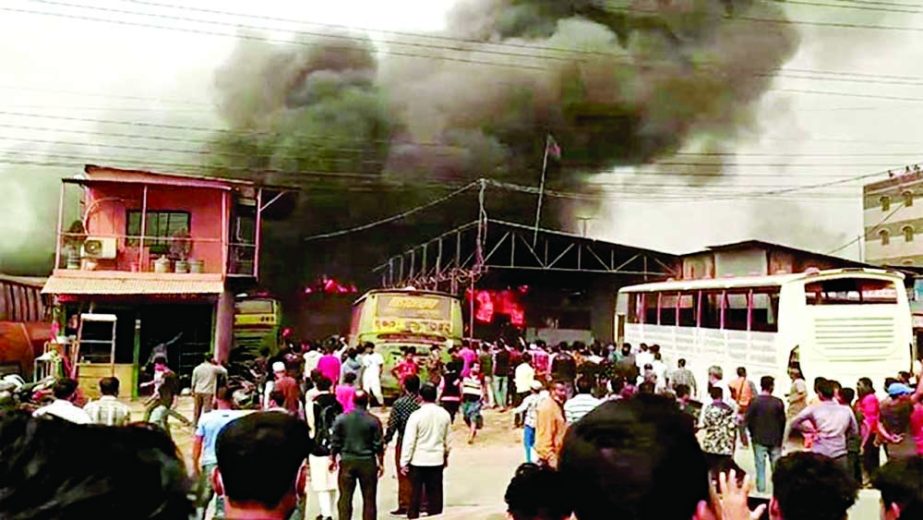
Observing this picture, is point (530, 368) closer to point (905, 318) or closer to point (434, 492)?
point (905, 318)

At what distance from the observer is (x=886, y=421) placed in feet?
28.0

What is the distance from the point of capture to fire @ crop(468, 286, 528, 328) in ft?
103

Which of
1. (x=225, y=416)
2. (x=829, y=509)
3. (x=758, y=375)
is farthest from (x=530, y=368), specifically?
(x=829, y=509)

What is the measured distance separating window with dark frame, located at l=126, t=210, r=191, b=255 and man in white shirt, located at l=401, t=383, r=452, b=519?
15.7 metres

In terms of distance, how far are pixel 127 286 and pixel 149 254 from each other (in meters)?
1.95

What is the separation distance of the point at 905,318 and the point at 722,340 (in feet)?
11.0

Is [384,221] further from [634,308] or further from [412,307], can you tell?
[412,307]

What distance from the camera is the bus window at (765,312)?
53.4ft

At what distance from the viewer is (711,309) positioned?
18.7 m

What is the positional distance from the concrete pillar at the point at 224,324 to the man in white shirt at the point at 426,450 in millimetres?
13498

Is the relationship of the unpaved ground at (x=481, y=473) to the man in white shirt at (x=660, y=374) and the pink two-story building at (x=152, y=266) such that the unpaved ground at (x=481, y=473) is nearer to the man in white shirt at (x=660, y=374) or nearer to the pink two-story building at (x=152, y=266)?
the man in white shirt at (x=660, y=374)

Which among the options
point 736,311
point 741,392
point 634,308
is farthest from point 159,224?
point 741,392

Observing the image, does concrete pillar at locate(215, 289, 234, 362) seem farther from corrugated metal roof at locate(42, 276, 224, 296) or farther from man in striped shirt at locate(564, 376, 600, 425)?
man in striped shirt at locate(564, 376, 600, 425)

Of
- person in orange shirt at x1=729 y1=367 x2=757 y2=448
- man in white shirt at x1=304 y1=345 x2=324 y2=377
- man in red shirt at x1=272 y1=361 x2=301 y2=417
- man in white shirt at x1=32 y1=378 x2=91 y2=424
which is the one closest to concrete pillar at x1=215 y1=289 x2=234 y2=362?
man in white shirt at x1=304 y1=345 x2=324 y2=377
